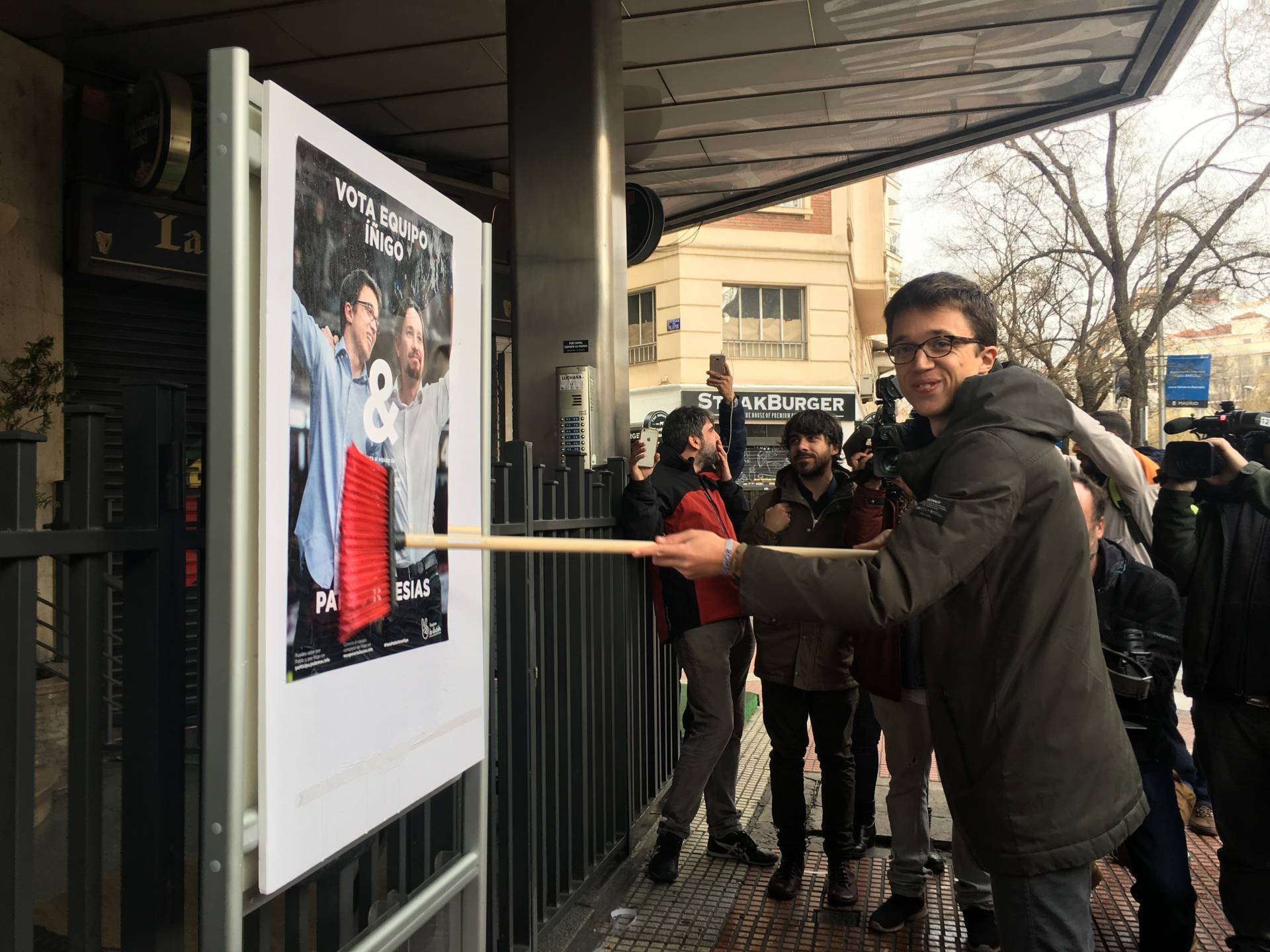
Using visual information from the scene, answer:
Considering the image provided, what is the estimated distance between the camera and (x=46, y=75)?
7.66 m

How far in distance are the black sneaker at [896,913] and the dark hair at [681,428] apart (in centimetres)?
220

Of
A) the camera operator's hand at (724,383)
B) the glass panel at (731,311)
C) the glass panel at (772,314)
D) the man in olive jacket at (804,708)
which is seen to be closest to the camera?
the man in olive jacket at (804,708)

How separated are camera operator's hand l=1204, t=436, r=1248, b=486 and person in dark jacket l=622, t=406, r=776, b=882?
6.64ft

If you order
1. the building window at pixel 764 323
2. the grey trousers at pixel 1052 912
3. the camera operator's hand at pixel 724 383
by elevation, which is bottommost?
the grey trousers at pixel 1052 912

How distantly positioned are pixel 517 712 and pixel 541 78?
175 inches

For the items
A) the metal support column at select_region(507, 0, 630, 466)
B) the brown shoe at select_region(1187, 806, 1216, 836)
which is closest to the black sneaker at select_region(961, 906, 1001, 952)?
the brown shoe at select_region(1187, 806, 1216, 836)

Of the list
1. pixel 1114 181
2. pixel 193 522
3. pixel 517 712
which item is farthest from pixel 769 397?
pixel 193 522

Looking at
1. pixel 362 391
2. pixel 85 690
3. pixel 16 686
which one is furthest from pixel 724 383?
pixel 16 686

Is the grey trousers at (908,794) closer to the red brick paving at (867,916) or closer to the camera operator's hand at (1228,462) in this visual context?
the red brick paving at (867,916)

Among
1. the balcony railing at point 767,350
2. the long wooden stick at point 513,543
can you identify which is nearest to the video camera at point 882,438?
the long wooden stick at point 513,543

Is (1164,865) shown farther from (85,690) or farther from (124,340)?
(124,340)

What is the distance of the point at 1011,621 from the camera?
2232 mm

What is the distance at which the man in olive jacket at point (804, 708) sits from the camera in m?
4.41

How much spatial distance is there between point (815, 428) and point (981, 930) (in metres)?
2.26
